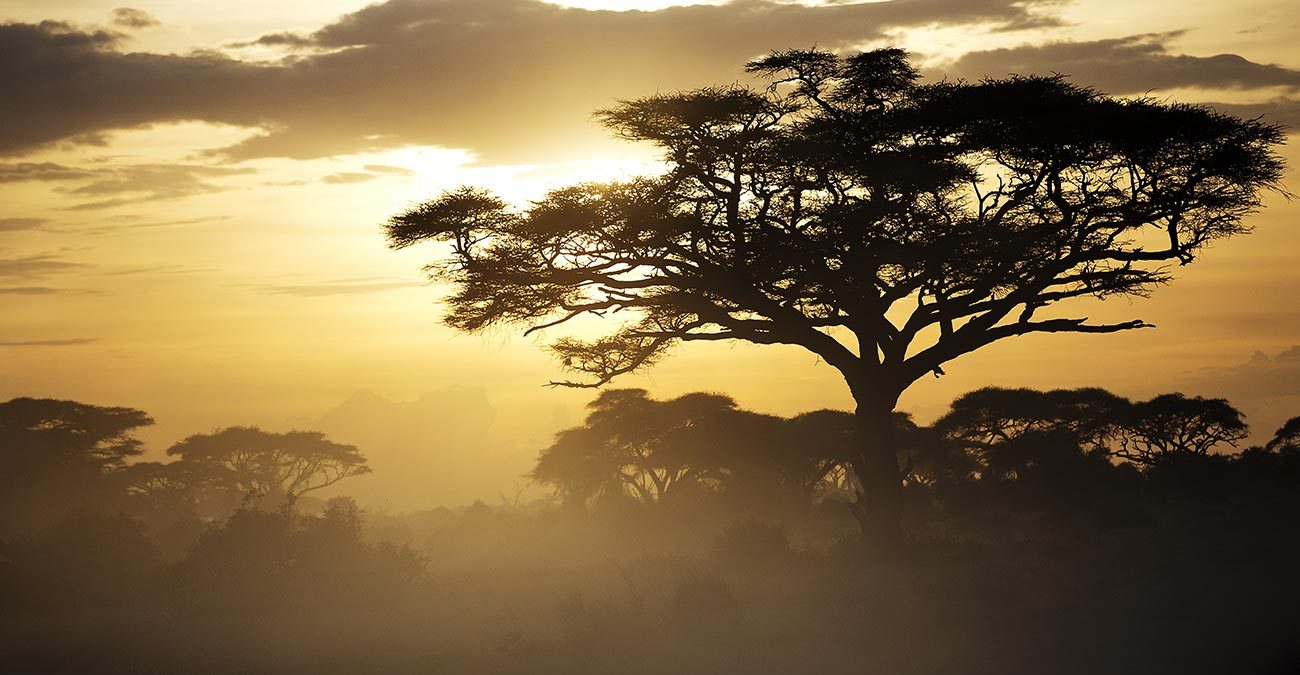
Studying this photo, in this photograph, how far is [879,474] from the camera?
937 inches

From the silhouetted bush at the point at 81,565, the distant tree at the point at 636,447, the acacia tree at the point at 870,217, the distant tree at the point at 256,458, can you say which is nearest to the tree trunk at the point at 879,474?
the acacia tree at the point at 870,217

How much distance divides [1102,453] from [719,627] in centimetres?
2890

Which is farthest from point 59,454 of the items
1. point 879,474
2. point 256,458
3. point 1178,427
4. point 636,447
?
point 1178,427

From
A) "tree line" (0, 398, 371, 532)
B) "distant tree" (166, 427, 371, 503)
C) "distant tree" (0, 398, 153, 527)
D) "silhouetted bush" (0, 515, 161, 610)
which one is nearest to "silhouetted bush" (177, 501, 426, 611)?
"silhouetted bush" (0, 515, 161, 610)

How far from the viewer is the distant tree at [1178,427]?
41.9 meters

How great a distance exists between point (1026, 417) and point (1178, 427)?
5.59 m

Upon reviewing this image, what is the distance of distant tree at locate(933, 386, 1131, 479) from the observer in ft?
139

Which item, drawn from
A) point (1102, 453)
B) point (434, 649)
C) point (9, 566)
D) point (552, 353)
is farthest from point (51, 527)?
point (1102, 453)

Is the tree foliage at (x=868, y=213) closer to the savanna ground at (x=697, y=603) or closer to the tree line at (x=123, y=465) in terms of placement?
the savanna ground at (x=697, y=603)

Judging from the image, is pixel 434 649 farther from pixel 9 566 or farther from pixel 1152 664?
pixel 9 566

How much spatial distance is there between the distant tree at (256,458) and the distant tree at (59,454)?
18.2 feet

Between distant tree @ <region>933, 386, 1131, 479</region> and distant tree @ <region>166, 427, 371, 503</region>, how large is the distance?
110 ft

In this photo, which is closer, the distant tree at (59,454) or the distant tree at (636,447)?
the distant tree at (636,447)

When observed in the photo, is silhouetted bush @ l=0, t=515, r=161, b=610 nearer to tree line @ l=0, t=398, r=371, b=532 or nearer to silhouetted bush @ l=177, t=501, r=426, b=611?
silhouetted bush @ l=177, t=501, r=426, b=611
